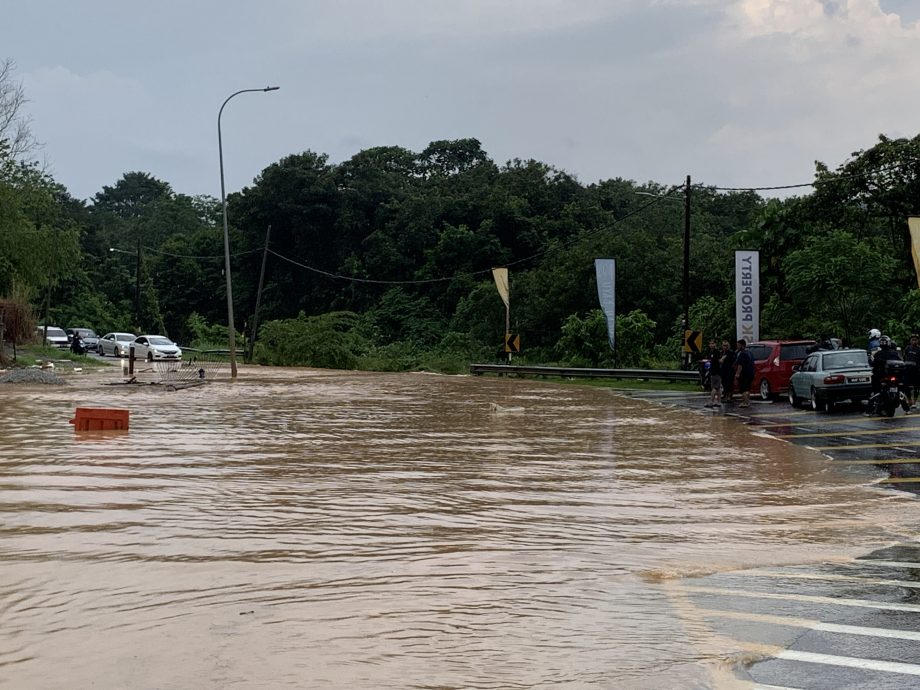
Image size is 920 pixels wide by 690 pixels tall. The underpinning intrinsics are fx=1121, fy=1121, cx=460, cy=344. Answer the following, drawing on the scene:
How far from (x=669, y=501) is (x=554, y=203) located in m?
63.0

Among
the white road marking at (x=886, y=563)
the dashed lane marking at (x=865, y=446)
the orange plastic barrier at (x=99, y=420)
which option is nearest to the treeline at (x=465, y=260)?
the dashed lane marking at (x=865, y=446)

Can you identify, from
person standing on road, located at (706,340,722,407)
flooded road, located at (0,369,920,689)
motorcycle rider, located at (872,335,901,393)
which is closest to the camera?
flooded road, located at (0,369,920,689)

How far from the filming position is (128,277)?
91.8 metres

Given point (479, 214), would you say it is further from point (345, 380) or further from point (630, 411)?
point (630, 411)

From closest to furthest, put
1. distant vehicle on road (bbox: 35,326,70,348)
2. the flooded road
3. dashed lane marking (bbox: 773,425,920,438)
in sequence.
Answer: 1. the flooded road
2. dashed lane marking (bbox: 773,425,920,438)
3. distant vehicle on road (bbox: 35,326,70,348)

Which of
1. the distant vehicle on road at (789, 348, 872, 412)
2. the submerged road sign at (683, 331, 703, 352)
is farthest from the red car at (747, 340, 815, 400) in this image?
the submerged road sign at (683, 331, 703, 352)

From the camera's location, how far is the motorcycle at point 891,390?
22.6m

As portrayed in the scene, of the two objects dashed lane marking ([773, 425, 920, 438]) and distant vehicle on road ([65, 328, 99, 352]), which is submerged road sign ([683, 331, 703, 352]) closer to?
dashed lane marking ([773, 425, 920, 438])

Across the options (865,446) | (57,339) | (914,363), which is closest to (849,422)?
(914,363)

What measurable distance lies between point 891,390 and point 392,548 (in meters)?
16.1

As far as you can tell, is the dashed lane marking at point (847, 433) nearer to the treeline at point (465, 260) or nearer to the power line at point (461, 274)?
the treeline at point (465, 260)

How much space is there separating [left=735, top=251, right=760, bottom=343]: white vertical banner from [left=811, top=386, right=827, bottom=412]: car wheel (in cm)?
963

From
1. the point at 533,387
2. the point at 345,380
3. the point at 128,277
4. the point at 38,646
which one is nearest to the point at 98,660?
the point at 38,646

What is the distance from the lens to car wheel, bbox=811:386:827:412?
25.2 m
